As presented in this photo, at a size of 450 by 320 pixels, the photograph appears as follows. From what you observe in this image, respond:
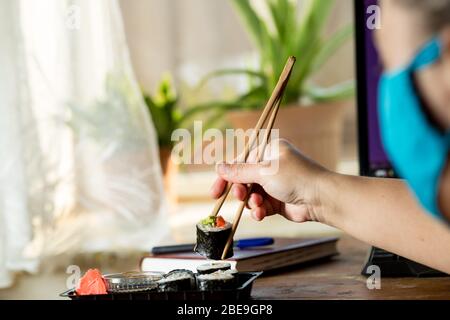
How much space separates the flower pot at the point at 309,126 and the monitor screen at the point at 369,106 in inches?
28.1

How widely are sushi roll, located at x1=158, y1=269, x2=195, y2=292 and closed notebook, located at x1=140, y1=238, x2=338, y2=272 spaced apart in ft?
0.44

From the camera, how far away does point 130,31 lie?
8.56 feet

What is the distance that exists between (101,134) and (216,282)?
1076 mm

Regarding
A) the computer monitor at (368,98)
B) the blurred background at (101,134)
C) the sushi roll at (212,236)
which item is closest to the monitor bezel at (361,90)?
the computer monitor at (368,98)

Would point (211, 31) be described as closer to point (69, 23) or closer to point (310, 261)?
point (69, 23)

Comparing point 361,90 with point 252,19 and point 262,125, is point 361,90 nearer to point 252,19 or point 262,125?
point 262,125

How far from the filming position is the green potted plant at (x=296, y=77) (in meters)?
2.08

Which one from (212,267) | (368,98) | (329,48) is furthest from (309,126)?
(212,267)

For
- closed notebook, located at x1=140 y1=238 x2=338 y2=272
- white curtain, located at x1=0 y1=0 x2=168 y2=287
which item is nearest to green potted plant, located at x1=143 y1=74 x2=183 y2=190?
white curtain, located at x1=0 y1=0 x2=168 y2=287

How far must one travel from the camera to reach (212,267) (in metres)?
0.94

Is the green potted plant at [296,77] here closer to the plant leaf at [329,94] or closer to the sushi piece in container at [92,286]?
the plant leaf at [329,94]
